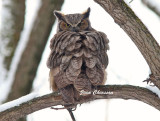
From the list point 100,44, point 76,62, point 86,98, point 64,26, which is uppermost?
point 64,26

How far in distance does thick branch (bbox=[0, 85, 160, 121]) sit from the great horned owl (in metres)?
0.14

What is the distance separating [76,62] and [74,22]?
1.70m

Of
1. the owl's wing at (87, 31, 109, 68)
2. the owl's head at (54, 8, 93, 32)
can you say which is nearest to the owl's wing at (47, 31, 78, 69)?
the owl's wing at (87, 31, 109, 68)

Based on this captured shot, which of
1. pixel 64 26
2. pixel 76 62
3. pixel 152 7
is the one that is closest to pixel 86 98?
pixel 76 62

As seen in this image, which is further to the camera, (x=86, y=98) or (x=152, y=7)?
(x=152, y=7)

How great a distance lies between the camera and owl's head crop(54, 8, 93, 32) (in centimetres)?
599

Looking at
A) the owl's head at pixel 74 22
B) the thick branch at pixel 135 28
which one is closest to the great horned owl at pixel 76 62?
the thick branch at pixel 135 28

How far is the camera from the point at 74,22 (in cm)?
599

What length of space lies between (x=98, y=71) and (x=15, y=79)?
3813 millimetres

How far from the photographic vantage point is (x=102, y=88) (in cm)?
443

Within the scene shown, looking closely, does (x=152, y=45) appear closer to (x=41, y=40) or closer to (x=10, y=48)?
(x=41, y=40)

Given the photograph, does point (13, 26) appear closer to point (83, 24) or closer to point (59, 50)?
point (83, 24)

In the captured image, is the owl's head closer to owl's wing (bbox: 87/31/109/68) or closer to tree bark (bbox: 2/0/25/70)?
owl's wing (bbox: 87/31/109/68)

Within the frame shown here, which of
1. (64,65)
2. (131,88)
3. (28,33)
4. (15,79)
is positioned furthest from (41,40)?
(131,88)
